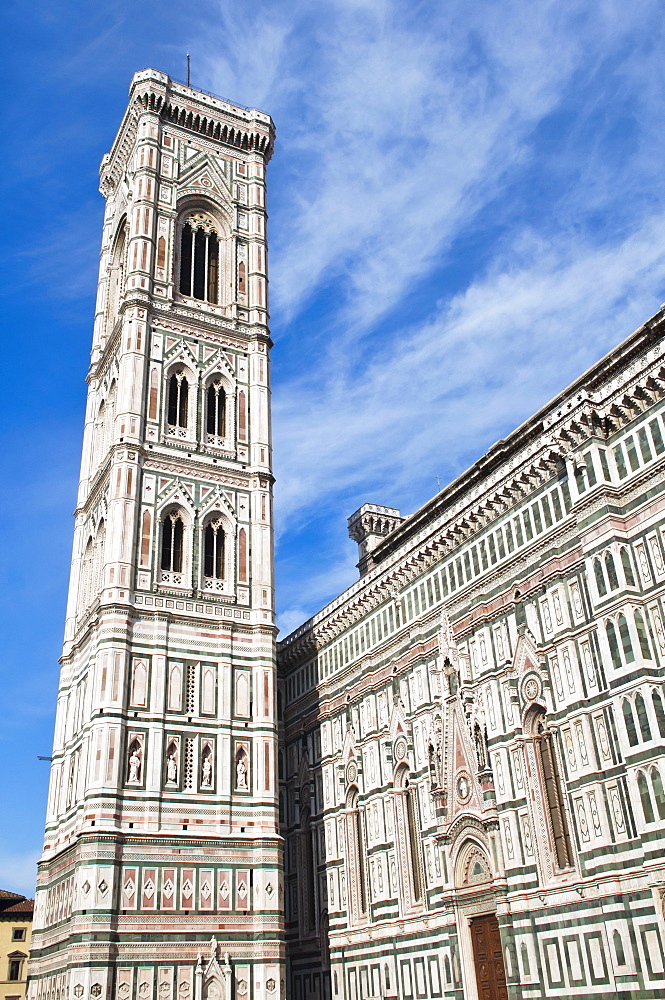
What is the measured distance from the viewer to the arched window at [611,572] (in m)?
20.1

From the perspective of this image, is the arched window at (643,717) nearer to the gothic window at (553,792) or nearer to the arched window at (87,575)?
the gothic window at (553,792)

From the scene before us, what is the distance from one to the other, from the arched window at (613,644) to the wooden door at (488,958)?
6921 millimetres

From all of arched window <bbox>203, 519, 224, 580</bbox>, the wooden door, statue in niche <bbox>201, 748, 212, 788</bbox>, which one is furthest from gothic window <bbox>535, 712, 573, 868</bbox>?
arched window <bbox>203, 519, 224, 580</bbox>

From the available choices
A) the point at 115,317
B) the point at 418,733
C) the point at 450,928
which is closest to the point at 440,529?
the point at 418,733

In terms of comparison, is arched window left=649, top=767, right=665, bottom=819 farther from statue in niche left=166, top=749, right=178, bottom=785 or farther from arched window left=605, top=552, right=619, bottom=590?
statue in niche left=166, top=749, right=178, bottom=785

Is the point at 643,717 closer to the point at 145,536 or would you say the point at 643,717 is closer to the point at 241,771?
the point at 241,771

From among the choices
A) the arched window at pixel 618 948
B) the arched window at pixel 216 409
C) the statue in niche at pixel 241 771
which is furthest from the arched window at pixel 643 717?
the arched window at pixel 216 409

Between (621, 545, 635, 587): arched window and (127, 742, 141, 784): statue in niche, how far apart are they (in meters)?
14.5

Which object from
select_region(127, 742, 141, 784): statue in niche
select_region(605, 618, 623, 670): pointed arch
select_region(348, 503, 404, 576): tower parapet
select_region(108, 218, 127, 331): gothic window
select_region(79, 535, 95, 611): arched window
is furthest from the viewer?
select_region(348, 503, 404, 576): tower parapet

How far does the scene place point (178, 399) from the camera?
1293 inches

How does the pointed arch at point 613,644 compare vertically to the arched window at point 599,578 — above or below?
below

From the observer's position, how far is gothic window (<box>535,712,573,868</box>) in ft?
66.6

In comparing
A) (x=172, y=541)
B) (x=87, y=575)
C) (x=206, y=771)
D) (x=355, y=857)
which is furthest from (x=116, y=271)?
(x=355, y=857)

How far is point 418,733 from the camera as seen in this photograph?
85.5ft
